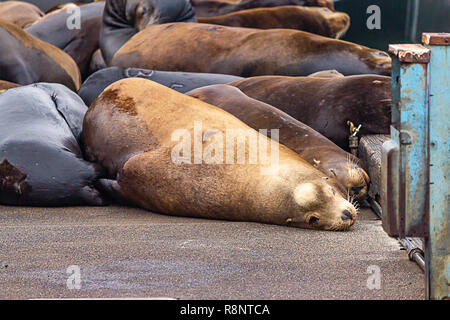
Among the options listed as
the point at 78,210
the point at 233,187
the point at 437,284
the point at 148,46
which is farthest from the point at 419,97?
the point at 148,46

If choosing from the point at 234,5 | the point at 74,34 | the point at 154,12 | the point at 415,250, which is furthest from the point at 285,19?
the point at 415,250

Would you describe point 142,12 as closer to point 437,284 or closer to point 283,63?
point 283,63

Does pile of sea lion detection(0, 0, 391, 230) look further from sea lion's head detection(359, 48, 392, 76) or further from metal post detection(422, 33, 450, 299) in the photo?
metal post detection(422, 33, 450, 299)

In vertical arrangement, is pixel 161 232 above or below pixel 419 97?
below

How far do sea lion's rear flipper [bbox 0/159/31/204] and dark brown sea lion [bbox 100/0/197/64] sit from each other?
365 cm

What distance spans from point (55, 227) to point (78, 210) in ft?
1.77

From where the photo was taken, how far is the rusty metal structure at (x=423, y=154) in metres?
2.32

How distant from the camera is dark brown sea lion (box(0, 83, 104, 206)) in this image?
4242mm

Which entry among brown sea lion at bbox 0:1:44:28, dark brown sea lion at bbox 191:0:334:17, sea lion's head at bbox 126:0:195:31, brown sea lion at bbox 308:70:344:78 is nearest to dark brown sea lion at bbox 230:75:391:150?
brown sea lion at bbox 308:70:344:78

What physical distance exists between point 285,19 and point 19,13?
4.10 meters

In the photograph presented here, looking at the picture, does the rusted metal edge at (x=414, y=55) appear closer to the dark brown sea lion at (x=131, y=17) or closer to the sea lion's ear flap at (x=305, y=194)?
the sea lion's ear flap at (x=305, y=194)

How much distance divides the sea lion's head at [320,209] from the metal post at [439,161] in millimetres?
1068

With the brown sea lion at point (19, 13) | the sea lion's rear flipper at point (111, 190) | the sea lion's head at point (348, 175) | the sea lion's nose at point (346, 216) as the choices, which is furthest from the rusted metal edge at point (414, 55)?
the brown sea lion at point (19, 13)

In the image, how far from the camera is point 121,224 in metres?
3.71
